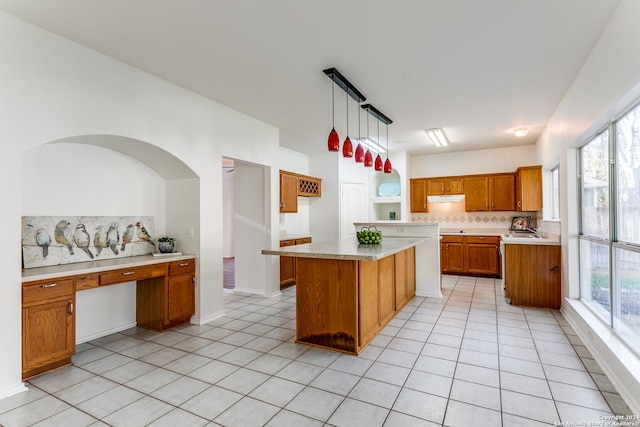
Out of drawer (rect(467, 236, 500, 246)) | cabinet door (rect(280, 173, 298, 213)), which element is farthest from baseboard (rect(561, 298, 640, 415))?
cabinet door (rect(280, 173, 298, 213))

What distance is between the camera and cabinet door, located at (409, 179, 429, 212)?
753 cm

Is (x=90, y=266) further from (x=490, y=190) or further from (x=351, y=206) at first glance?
(x=490, y=190)

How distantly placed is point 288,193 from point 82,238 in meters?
3.42

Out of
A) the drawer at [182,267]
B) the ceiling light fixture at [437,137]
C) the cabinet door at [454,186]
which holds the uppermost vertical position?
the ceiling light fixture at [437,137]

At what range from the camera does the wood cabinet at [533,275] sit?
14.2 ft

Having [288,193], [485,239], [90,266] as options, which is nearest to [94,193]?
[90,266]

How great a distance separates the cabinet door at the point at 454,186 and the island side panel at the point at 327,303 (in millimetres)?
5078

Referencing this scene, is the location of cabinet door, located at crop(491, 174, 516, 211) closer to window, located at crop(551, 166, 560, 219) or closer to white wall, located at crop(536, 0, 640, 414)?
window, located at crop(551, 166, 560, 219)

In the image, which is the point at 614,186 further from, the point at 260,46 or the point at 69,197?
the point at 69,197

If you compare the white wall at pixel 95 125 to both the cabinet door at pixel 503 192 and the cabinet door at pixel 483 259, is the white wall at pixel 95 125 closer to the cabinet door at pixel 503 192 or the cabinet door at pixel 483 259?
the cabinet door at pixel 483 259

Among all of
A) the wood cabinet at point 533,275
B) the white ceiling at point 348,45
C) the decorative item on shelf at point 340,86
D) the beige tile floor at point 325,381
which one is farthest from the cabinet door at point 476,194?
the decorative item on shelf at point 340,86

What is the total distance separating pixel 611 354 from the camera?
2.46m

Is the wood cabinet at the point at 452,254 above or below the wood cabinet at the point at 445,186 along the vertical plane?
below

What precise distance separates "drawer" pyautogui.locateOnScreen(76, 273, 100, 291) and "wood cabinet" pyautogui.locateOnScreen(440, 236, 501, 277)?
5.73m
